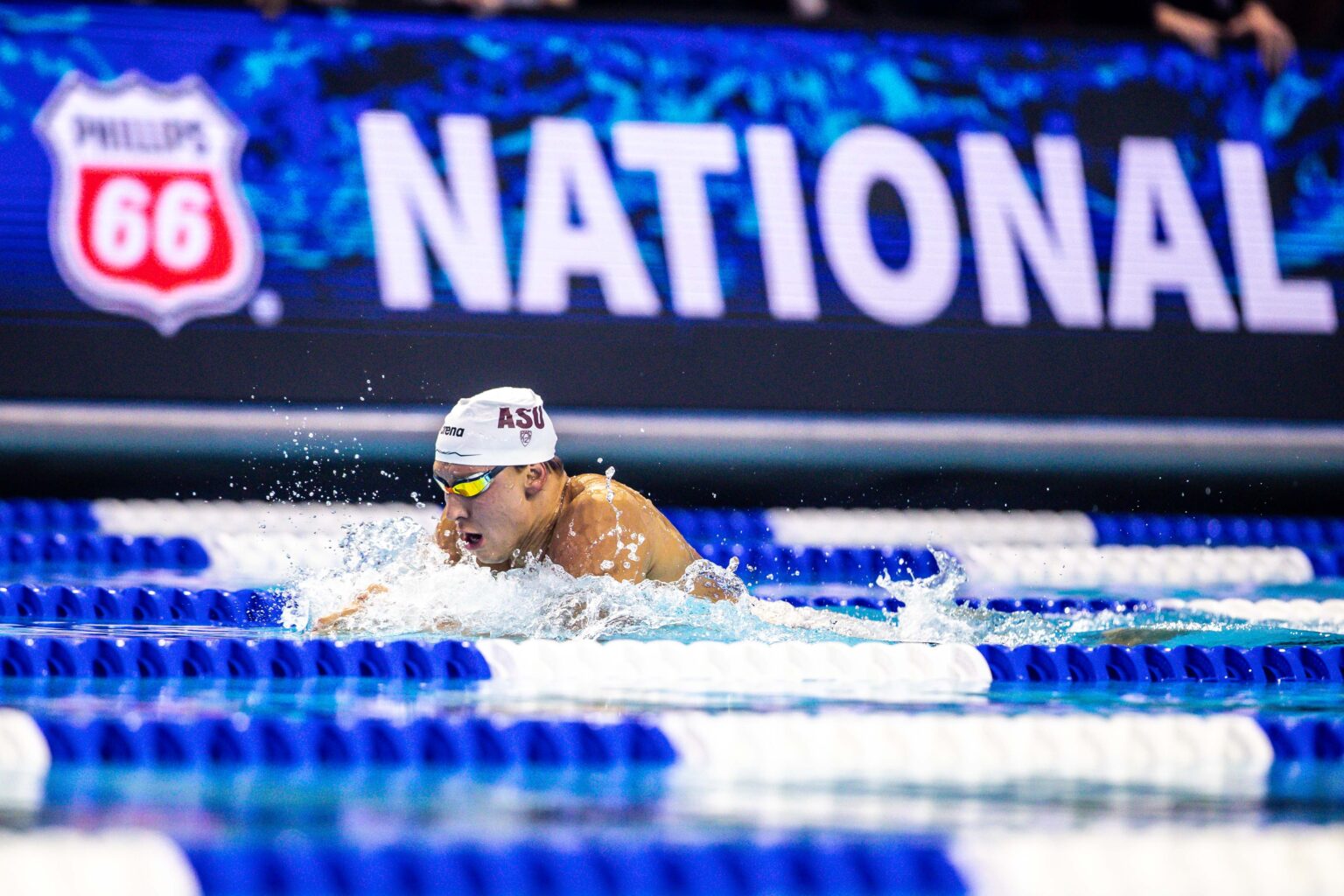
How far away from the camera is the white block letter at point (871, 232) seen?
7582mm

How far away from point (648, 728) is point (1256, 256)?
5407mm

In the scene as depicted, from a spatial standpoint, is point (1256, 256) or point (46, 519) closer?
point (46, 519)

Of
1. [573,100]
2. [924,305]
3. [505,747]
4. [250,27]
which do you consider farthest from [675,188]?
[505,747]

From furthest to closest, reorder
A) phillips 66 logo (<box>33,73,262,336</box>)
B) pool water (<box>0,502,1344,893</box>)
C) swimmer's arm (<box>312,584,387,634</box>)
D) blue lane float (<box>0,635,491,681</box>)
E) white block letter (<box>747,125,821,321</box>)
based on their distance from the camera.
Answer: white block letter (<box>747,125,821,321</box>) → phillips 66 logo (<box>33,73,262,336</box>) → swimmer's arm (<box>312,584,387,634</box>) → blue lane float (<box>0,635,491,681</box>) → pool water (<box>0,502,1344,893</box>)

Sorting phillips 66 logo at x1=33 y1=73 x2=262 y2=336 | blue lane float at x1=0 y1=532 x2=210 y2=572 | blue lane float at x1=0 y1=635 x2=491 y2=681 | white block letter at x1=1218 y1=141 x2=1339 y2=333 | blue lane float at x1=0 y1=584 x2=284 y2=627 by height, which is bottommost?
blue lane float at x1=0 y1=635 x2=491 y2=681

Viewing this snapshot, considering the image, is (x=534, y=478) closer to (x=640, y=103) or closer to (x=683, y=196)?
(x=683, y=196)

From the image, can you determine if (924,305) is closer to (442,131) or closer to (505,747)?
(442,131)

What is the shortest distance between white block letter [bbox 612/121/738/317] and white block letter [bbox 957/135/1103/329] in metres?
1.11

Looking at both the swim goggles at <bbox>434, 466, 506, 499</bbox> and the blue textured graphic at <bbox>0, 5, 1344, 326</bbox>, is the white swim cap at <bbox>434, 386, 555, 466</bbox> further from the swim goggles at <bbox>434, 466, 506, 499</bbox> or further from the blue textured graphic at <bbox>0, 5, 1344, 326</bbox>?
the blue textured graphic at <bbox>0, 5, 1344, 326</bbox>

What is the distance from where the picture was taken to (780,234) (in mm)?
7559

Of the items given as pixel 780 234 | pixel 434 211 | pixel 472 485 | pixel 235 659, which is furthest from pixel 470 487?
pixel 780 234

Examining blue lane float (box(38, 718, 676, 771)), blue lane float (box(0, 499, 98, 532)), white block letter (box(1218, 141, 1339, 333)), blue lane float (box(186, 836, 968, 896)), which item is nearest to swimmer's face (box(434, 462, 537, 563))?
blue lane float (box(38, 718, 676, 771))

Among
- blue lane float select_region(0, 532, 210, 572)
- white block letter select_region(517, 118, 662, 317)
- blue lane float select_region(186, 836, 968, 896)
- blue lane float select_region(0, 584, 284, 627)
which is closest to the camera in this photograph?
blue lane float select_region(186, 836, 968, 896)

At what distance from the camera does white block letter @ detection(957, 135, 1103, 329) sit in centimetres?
764
